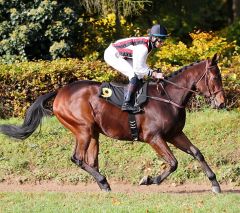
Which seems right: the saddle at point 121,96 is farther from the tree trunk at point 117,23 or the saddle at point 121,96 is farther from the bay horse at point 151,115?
the tree trunk at point 117,23

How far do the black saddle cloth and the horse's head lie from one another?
2.96 ft

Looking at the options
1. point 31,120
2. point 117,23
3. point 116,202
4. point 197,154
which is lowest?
point 117,23

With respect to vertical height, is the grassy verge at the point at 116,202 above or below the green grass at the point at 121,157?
above

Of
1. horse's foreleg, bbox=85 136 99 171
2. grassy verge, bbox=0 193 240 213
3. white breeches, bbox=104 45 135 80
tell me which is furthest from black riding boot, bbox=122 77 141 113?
grassy verge, bbox=0 193 240 213

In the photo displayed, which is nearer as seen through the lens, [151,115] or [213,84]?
[213,84]

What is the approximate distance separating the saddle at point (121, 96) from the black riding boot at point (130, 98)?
59 mm

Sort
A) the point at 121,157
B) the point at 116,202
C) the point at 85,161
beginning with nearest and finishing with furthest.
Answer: the point at 116,202, the point at 85,161, the point at 121,157

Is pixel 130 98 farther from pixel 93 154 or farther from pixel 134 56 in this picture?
pixel 93 154

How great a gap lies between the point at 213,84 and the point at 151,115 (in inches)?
40.0

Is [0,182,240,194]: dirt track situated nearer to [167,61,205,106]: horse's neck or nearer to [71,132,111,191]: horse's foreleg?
[71,132,111,191]: horse's foreleg

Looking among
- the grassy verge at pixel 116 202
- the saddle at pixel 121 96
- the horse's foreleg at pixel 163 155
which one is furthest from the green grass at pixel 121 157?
the grassy verge at pixel 116 202

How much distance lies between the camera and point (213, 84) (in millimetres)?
10555

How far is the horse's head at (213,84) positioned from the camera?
34.5ft

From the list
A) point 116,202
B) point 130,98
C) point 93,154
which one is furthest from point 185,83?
point 116,202
